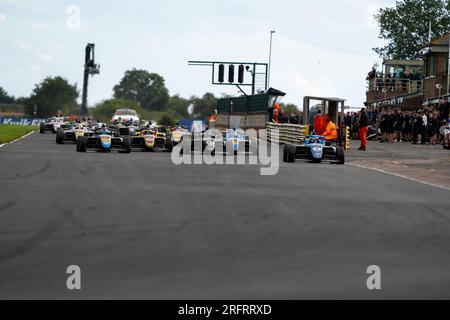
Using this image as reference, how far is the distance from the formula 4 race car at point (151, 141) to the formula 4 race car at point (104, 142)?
3.85ft

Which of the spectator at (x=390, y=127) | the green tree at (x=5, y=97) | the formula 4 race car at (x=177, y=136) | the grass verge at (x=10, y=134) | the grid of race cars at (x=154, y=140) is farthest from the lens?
the green tree at (x=5, y=97)

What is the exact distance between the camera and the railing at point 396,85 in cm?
6087

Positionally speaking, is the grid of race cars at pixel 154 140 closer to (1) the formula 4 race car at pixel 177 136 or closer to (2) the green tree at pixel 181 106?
(1) the formula 4 race car at pixel 177 136

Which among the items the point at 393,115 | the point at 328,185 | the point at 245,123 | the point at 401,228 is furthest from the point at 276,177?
the point at 245,123

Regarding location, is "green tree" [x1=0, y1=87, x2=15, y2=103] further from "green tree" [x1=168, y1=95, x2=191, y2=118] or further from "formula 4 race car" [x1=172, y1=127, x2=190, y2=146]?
"formula 4 race car" [x1=172, y1=127, x2=190, y2=146]

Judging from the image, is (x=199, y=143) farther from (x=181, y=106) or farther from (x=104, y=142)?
(x=181, y=106)

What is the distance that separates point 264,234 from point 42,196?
4151 millimetres

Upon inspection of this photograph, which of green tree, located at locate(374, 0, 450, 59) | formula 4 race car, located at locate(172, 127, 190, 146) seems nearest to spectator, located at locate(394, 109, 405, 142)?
formula 4 race car, located at locate(172, 127, 190, 146)

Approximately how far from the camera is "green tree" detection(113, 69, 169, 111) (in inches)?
7052

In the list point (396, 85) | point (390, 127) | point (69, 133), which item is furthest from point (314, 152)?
point (396, 85)

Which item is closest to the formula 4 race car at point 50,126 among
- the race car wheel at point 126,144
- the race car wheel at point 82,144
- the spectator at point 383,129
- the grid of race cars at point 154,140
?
the grid of race cars at point 154,140

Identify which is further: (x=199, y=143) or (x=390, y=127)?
(x=390, y=127)

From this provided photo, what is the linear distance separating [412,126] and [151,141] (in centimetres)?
1711

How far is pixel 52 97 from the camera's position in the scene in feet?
414
